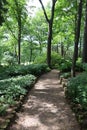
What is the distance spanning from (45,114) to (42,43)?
37.2 m

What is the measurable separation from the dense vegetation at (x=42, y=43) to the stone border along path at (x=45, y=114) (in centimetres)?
48

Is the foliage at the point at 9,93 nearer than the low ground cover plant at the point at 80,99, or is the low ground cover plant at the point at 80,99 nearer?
the low ground cover plant at the point at 80,99

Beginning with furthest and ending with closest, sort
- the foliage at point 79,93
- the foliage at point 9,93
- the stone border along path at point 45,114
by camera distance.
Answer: the foliage at point 9,93, the foliage at point 79,93, the stone border along path at point 45,114

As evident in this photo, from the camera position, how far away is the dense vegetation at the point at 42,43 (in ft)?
29.5

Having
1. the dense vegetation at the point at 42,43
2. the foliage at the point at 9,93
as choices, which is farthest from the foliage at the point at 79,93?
the foliage at the point at 9,93

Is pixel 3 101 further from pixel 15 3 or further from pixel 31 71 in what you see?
pixel 15 3

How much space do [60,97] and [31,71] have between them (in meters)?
6.26

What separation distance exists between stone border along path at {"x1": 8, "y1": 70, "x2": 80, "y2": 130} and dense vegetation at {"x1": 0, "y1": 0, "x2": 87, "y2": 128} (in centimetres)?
48

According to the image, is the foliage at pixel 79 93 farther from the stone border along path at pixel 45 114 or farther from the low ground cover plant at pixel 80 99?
the stone border along path at pixel 45 114

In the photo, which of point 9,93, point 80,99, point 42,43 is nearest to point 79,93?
point 80,99

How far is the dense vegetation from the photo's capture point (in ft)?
29.5

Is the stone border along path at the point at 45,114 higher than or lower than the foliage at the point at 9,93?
lower

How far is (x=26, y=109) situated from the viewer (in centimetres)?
815

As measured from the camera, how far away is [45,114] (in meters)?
7.54
